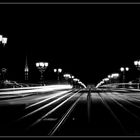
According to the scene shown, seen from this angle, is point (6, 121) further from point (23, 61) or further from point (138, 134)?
point (23, 61)

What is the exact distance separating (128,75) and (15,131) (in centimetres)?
10197

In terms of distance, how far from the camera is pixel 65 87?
220ft

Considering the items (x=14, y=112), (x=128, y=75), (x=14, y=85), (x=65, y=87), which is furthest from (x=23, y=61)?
(x=14, y=112)

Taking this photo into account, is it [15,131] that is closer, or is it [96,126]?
[15,131]

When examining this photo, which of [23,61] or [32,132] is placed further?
[23,61]

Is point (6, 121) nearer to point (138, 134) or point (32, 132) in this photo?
point (32, 132)

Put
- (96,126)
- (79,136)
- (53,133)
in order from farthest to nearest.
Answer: (96,126)
(53,133)
(79,136)

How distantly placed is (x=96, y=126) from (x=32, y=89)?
27.0 metres

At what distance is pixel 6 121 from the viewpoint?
45.0 feet

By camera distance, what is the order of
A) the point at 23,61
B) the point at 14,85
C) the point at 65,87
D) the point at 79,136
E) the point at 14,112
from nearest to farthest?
the point at 79,136, the point at 14,112, the point at 14,85, the point at 65,87, the point at 23,61

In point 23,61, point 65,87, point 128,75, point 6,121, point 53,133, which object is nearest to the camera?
point 53,133

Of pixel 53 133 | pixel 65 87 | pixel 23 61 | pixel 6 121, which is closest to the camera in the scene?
pixel 53 133

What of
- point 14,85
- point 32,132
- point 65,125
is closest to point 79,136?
point 32,132

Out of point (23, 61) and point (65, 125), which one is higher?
point (23, 61)
